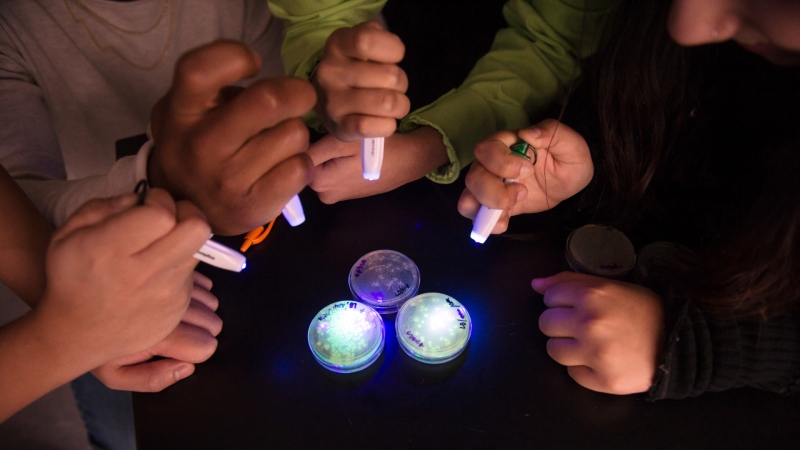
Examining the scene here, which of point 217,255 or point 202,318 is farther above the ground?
point 217,255

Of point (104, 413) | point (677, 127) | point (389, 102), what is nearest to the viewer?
point (389, 102)

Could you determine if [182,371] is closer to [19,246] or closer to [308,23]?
[19,246]

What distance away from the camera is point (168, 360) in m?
0.56

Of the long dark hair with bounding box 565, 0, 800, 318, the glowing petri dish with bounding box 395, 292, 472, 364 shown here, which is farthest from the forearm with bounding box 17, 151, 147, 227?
the long dark hair with bounding box 565, 0, 800, 318

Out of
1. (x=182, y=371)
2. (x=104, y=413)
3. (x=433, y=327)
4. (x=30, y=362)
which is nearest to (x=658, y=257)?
(x=433, y=327)

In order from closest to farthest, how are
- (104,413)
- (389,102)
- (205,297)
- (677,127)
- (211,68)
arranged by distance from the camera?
(211,68)
(389,102)
(205,297)
(677,127)
(104,413)

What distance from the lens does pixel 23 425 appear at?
3.31 feet

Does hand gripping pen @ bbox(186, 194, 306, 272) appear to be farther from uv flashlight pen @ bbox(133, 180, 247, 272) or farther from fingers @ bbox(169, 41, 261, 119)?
fingers @ bbox(169, 41, 261, 119)

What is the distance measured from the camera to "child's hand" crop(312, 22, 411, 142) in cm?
50

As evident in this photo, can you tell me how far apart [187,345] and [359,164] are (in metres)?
0.37

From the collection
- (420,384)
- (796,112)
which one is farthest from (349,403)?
(796,112)

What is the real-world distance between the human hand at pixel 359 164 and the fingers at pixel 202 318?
244 millimetres

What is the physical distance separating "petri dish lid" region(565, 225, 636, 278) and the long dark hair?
4 centimetres

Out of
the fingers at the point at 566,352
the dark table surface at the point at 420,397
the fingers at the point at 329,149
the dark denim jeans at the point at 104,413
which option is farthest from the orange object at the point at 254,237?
the dark denim jeans at the point at 104,413
